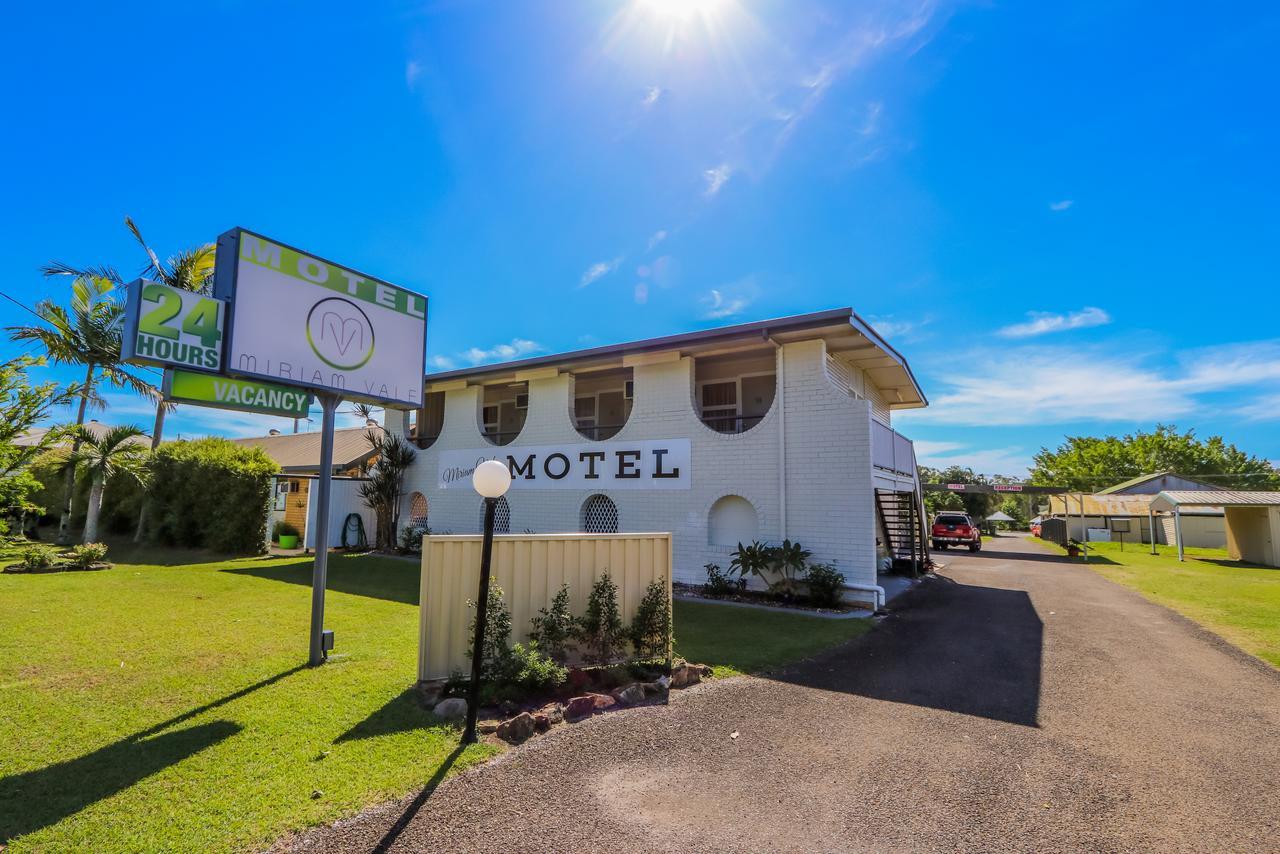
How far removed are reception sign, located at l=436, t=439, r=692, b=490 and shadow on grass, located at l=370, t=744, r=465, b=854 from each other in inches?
355

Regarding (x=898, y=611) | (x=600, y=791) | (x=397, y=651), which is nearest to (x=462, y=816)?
(x=600, y=791)

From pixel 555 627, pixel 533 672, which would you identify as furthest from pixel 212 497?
pixel 533 672

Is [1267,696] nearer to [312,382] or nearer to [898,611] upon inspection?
[898,611]

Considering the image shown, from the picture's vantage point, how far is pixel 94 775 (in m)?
3.65

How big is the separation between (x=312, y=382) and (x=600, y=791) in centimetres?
544

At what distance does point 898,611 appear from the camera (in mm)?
10469

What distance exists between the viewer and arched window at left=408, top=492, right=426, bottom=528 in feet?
59.4

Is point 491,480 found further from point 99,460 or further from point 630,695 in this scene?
point 99,460

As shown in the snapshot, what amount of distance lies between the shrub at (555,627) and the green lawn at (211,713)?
136 cm

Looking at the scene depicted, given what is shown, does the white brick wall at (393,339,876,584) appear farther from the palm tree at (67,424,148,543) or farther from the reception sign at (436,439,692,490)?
the palm tree at (67,424,148,543)

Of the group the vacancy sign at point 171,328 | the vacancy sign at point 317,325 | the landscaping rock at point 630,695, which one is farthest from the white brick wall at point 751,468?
the vacancy sign at point 171,328

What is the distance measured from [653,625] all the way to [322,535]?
407cm

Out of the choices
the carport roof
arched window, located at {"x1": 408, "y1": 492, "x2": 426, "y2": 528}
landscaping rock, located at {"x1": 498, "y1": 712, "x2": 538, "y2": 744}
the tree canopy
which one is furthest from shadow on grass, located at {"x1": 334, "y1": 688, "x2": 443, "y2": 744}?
the tree canopy

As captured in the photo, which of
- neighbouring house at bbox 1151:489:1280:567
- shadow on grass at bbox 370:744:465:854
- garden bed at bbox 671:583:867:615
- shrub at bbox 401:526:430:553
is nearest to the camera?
shadow on grass at bbox 370:744:465:854
